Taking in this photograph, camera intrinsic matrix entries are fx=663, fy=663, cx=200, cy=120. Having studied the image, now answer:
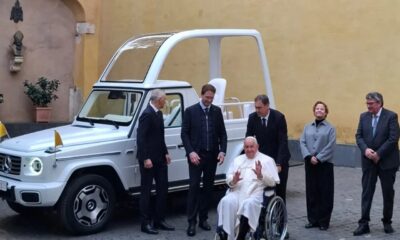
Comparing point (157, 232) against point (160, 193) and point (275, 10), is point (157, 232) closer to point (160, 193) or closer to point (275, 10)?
point (160, 193)

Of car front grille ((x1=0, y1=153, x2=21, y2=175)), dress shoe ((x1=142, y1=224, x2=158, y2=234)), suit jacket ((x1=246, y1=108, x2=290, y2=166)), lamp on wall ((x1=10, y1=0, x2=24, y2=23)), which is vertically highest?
lamp on wall ((x1=10, y1=0, x2=24, y2=23))

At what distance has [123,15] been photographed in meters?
16.7

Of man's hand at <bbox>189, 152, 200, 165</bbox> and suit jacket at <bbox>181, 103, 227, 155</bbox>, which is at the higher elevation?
suit jacket at <bbox>181, 103, 227, 155</bbox>

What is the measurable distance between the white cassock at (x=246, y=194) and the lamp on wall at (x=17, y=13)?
10.1 m

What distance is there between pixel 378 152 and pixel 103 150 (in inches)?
131

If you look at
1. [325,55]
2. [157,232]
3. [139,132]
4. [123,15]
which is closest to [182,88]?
[139,132]

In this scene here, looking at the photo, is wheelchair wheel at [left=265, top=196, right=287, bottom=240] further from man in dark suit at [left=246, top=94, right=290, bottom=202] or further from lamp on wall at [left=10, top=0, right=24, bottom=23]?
lamp on wall at [left=10, top=0, right=24, bottom=23]

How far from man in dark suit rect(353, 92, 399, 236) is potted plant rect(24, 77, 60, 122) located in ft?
31.8

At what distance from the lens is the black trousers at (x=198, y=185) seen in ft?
26.7

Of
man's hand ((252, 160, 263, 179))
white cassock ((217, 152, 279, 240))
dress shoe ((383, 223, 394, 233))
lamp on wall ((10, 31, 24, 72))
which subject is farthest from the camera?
lamp on wall ((10, 31, 24, 72))

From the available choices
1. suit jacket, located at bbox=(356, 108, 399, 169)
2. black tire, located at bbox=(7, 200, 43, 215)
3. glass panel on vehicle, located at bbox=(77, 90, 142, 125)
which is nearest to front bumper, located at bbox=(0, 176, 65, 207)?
black tire, located at bbox=(7, 200, 43, 215)

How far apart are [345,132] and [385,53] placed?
1.77 metres

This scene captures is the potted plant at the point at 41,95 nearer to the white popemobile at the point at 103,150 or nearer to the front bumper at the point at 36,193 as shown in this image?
the white popemobile at the point at 103,150

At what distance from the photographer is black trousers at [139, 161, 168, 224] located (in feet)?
26.9
